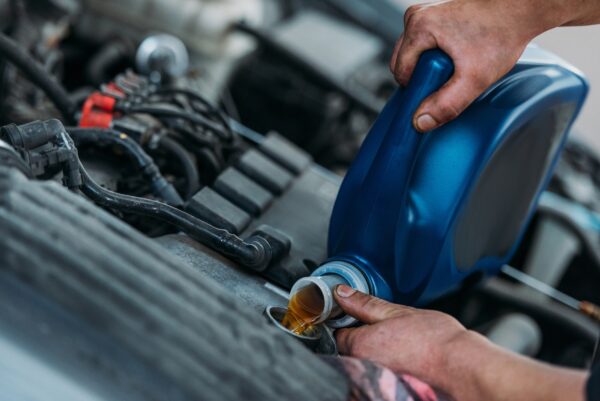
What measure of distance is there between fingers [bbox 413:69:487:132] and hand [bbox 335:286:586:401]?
0.68 ft

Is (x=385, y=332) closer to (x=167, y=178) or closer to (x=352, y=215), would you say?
(x=352, y=215)

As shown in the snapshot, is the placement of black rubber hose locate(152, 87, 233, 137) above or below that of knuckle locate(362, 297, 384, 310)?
above

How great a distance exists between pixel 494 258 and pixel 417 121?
37cm

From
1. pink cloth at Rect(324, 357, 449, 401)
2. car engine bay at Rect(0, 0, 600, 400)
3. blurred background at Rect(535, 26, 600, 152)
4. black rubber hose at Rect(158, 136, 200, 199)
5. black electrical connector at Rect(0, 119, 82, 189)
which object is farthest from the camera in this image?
blurred background at Rect(535, 26, 600, 152)

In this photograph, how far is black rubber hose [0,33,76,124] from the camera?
43.9 inches

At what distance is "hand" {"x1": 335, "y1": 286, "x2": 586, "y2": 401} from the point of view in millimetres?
740

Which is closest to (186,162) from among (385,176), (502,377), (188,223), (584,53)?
(188,223)

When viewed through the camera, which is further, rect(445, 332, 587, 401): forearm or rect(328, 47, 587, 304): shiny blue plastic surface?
rect(328, 47, 587, 304): shiny blue plastic surface

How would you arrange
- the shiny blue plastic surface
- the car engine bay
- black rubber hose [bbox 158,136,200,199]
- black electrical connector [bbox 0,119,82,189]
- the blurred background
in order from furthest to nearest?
the blurred background → black rubber hose [bbox 158,136,200,199] → the shiny blue plastic surface → black electrical connector [bbox 0,119,82,189] → the car engine bay

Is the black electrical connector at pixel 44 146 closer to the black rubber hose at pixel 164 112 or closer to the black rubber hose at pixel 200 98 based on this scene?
the black rubber hose at pixel 164 112

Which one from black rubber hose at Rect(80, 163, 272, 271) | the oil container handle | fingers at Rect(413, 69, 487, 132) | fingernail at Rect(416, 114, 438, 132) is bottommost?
black rubber hose at Rect(80, 163, 272, 271)

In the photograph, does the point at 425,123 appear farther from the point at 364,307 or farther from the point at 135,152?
the point at 135,152

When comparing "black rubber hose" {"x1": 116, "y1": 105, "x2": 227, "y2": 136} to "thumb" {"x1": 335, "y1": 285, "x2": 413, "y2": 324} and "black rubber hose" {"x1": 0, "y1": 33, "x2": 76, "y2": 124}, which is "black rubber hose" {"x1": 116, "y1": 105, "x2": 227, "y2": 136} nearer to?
"black rubber hose" {"x1": 0, "y1": 33, "x2": 76, "y2": 124}

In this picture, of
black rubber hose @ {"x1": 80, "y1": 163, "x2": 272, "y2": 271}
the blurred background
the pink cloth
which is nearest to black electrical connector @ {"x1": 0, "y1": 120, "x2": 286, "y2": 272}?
black rubber hose @ {"x1": 80, "y1": 163, "x2": 272, "y2": 271}
